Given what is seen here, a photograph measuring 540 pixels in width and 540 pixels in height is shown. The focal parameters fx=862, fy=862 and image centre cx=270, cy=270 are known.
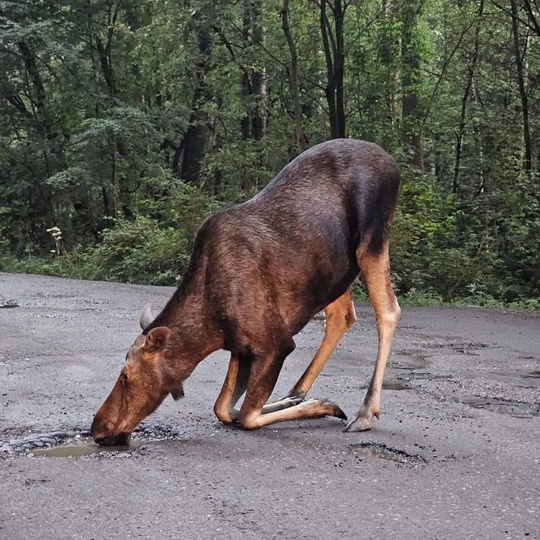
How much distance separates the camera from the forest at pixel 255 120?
18.0 metres

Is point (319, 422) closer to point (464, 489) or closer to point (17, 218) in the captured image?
point (464, 489)

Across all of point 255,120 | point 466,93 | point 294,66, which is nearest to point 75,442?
point 294,66

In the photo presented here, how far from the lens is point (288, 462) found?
4.80 metres

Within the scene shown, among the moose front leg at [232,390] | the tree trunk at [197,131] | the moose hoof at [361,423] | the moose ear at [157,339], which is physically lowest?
the moose hoof at [361,423]

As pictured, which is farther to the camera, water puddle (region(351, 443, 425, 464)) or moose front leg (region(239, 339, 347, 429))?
moose front leg (region(239, 339, 347, 429))

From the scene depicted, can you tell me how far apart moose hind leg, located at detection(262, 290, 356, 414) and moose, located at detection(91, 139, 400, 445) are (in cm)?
32

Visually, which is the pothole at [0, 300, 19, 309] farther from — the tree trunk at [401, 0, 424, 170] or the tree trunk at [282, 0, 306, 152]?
the tree trunk at [401, 0, 424, 170]

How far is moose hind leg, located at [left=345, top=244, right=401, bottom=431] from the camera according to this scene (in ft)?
18.4

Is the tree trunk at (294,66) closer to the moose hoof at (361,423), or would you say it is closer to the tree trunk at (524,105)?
the tree trunk at (524,105)

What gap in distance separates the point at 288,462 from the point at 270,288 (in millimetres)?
1169

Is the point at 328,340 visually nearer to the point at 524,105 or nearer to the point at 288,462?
the point at 288,462

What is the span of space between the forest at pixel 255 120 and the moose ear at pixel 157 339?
10223mm

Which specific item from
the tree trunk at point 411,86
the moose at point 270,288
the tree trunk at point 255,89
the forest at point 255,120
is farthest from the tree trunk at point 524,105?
the moose at point 270,288

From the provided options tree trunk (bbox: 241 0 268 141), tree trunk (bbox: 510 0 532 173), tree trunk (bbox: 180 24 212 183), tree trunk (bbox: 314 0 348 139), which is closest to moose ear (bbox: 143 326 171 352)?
tree trunk (bbox: 314 0 348 139)
